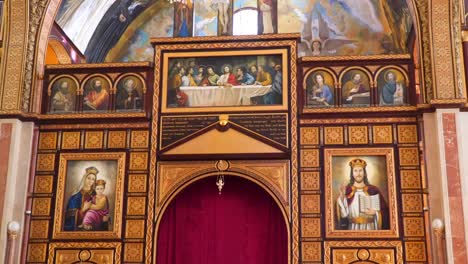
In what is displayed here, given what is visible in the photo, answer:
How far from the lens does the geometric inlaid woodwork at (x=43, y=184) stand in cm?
1417

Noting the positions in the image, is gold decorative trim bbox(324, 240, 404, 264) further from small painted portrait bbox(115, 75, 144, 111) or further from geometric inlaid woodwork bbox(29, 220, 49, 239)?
geometric inlaid woodwork bbox(29, 220, 49, 239)

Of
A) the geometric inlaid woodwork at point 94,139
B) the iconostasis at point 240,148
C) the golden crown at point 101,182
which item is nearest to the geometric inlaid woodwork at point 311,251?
the iconostasis at point 240,148

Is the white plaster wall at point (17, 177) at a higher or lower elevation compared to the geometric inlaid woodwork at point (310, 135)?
lower

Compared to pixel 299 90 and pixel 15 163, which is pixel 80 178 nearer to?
pixel 15 163

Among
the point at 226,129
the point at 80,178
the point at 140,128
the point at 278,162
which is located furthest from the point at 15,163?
the point at 278,162

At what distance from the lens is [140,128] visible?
46.9 feet

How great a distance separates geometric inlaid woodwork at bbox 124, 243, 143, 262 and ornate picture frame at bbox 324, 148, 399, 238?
152 inches

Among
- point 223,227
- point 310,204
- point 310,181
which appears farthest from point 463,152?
point 223,227

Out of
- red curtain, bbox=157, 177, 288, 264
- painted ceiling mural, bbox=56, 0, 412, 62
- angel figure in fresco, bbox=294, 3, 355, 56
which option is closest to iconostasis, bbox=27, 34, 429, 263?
red curtain, bbox=157, 177, 288, 264

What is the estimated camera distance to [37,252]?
45.0ft

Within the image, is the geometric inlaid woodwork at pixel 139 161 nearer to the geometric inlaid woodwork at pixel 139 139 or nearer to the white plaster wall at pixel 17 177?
the geometric inlaid woodwork at pixel 139 139

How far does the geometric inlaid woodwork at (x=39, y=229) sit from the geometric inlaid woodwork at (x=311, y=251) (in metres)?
5.41

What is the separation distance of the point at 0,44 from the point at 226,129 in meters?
5.59

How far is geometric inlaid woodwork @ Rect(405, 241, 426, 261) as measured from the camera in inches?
509
